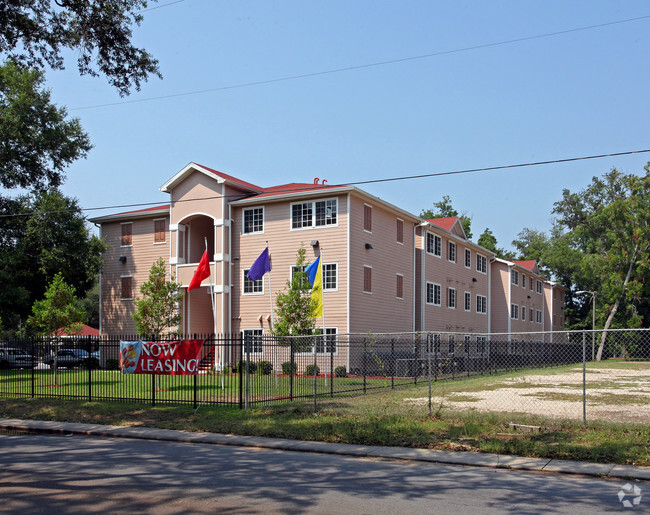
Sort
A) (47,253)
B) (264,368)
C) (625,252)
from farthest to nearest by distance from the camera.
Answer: (625,252)
(47,253)
(264,368)

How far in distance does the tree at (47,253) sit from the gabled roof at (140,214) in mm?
1273

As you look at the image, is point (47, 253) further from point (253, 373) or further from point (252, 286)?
point (253, 373)

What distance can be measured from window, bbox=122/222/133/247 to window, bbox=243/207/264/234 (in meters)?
8.21

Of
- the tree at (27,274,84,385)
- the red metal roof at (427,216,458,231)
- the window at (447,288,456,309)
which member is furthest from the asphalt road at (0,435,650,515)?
the red metal roof at (427,216,458,231)

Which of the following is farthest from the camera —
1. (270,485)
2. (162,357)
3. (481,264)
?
(481,264)

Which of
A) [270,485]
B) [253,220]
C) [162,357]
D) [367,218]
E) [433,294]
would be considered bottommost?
[270,485]

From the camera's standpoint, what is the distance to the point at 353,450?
11.7m

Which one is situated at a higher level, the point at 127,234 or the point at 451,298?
the point at 127,234

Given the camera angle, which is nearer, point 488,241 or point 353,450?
point 353,450

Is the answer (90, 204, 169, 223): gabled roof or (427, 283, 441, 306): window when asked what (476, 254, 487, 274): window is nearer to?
(427, 283, 441, 306): window

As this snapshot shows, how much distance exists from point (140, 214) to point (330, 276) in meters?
12.8

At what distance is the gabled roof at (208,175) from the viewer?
3428 cm

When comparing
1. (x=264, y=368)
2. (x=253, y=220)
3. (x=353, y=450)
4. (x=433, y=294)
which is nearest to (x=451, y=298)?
(x=433, y=294)

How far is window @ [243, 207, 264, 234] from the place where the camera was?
113ft
